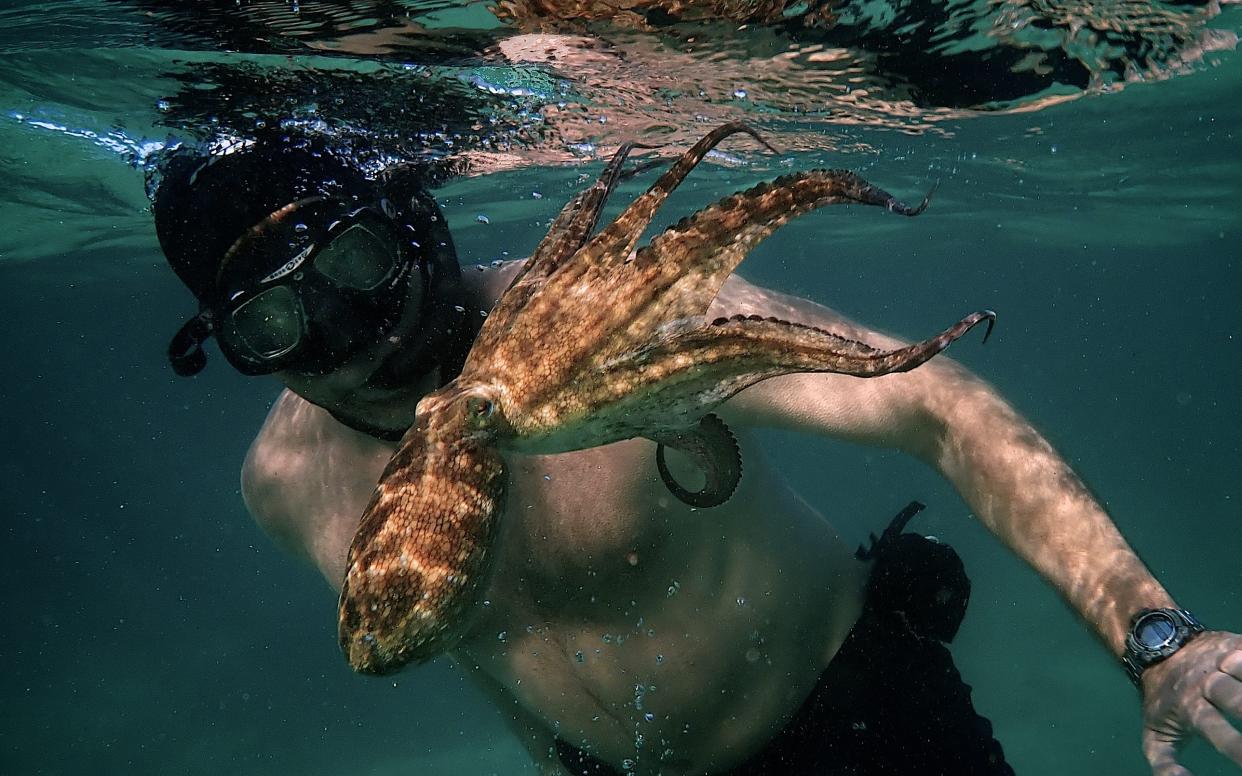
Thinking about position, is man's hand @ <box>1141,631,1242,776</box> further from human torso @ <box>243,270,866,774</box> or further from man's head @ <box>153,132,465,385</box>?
man's head @ <box>153,132,465,385</box>

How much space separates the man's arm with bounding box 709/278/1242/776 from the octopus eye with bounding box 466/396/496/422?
4.46 feet

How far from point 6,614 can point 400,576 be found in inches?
→ 1863

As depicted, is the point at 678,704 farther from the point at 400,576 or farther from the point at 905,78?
the point at 905,78

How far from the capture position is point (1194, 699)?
155cm

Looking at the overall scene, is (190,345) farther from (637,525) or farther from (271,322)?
(637,525)

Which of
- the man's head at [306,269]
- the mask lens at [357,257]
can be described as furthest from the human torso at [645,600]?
the mask lens at [357,257]

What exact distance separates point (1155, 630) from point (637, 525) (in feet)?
5.15

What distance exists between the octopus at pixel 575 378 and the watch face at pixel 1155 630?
98 centimetres

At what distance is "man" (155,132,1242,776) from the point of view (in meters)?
2.78

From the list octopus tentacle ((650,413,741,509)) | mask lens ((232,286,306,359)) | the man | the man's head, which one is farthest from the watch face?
mask lens ((232,286,306,359))

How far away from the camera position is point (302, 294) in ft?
9.20

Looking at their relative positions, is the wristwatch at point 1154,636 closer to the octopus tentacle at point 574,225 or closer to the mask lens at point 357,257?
the octopus tentacle at point 574,225

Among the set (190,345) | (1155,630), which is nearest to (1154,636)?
(1155,630)

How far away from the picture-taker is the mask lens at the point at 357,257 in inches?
113
